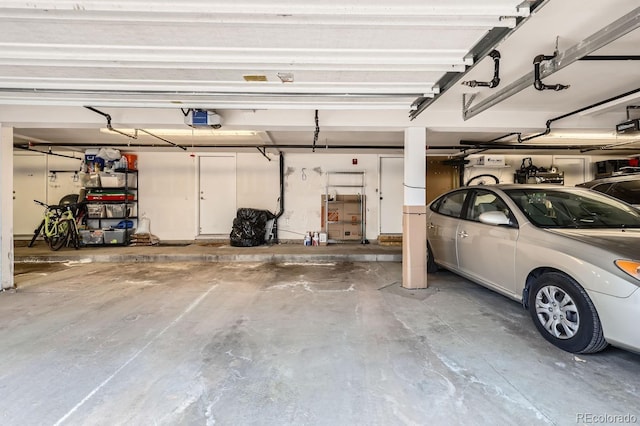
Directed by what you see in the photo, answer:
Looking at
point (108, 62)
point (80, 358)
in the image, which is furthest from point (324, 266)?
point (108, 62)

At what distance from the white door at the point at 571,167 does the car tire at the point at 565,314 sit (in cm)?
722

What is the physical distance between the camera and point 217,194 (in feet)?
25.7

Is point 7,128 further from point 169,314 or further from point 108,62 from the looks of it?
point 169,314

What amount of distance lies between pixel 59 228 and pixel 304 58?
721cm

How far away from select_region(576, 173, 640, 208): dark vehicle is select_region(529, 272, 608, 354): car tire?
9.74 feet

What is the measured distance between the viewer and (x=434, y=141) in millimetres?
6340

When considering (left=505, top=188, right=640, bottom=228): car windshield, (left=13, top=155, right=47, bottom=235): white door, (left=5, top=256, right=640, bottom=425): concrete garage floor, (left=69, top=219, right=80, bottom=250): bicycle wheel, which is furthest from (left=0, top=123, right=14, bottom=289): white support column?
(left=505, top=188, right=640, bottom=228): car windshield

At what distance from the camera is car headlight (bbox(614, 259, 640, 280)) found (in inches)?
76.7

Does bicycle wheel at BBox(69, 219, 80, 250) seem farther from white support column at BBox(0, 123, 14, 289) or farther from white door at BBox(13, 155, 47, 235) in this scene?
white support column at BBox(0, 123, 14, 289)

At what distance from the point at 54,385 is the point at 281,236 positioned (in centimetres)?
596

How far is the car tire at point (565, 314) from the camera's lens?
220cm

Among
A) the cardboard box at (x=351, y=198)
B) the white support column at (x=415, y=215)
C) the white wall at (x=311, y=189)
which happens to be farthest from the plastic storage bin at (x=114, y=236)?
the white support column at (x=415, y=215)

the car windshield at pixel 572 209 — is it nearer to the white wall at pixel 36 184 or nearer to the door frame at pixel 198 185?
the door frame at pixel 198 185

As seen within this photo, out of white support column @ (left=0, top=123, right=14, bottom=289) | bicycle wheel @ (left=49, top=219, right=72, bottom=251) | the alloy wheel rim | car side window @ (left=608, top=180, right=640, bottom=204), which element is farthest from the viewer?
bicycle wheel @ (left=49, top=219, right=72, bottom=251)
